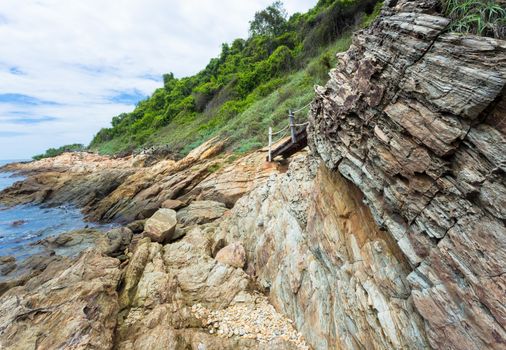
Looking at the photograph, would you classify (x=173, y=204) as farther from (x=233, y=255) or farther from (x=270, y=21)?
(x=270, y=21)

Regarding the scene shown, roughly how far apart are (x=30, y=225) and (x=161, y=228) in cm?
1337

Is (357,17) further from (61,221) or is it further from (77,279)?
(61,221)

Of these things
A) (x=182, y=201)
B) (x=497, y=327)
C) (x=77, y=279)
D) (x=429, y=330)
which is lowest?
(x=182, y=201)

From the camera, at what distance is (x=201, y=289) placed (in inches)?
265

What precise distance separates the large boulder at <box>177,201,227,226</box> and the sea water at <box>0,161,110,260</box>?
6268 mm

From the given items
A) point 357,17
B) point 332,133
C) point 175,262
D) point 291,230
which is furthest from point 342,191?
point 357,17

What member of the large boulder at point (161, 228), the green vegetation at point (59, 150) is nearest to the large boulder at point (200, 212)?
the large boulder at point (161, 228)

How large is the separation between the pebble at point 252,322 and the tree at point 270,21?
38294 millimetres

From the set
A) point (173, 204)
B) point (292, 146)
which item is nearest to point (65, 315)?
point (173, 204)

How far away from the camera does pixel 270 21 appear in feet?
128

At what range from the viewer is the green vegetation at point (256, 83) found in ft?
61.3

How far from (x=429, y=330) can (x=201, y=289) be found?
496 cm

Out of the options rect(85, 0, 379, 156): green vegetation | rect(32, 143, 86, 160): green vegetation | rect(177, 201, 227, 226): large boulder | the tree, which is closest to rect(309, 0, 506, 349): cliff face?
rect(177, 201, 227, 226): large boulder

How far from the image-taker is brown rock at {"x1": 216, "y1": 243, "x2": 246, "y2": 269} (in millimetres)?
7516
